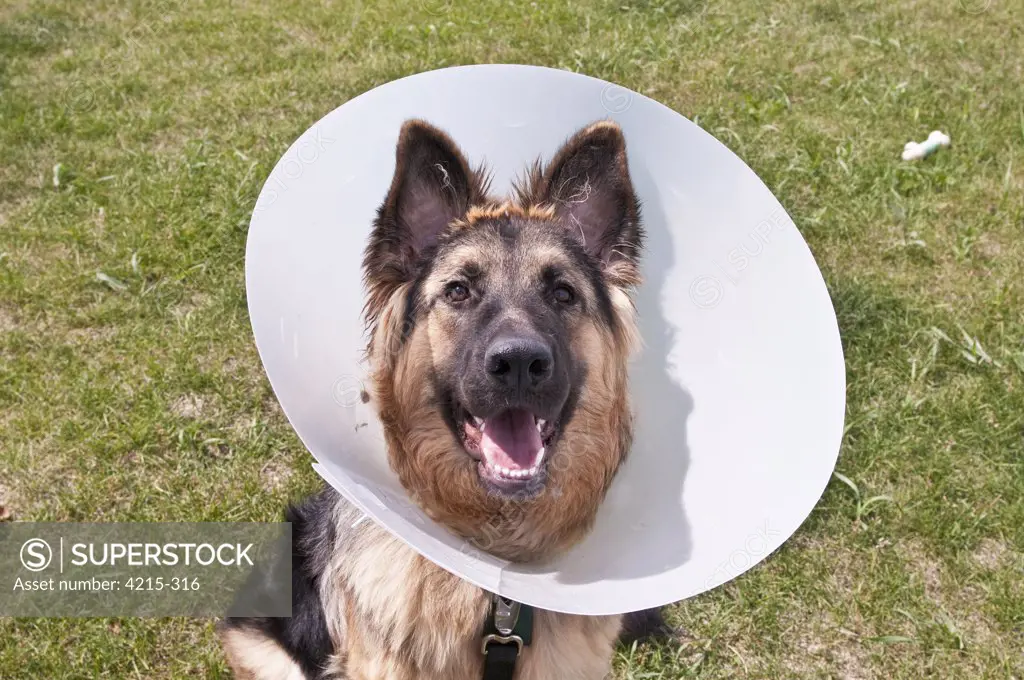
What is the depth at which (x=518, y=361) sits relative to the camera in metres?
2.29

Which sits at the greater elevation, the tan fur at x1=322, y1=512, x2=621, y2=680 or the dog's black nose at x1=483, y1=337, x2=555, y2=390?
the dog's black nose at x1=483, y1=337, x2=555, y2=390

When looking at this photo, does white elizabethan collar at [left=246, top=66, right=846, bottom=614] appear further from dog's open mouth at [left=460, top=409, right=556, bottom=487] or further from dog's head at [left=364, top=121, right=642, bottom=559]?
dog's open mouth at [left=460, top=409, right=556, bottom=487]

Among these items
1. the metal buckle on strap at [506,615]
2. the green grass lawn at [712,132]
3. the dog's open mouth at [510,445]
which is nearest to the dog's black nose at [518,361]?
the dog's open mouth at [510,445]

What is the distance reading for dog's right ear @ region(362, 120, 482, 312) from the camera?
7.95 feet

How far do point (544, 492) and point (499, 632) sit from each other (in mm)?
521

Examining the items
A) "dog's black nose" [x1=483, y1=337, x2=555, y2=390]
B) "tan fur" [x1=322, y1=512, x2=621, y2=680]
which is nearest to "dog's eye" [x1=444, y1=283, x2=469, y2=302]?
"dog's black nose" [x1=483, y1=337, x2=555, y2=390]

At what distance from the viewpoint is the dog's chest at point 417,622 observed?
9.12ft

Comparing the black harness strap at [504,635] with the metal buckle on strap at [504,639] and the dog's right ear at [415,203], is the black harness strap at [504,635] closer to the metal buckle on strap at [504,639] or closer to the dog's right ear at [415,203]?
the metal buckle on strap at [504,639]

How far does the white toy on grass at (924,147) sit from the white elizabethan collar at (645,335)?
4151 millimetres

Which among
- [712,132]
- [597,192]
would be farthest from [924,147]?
[597,192]

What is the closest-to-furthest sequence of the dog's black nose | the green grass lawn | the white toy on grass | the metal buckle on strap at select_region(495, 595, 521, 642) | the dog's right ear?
the dog's black nose < the dog's right ear < the metal buckle on strap at select_region(495, 595, 521, 642) < the green grass lawn < the white toy on grass

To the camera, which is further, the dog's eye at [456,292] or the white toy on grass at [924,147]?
the white toy on grass at [924,147]

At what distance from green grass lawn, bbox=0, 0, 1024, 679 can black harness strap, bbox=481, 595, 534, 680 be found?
1027mm

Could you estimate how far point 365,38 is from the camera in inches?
287
